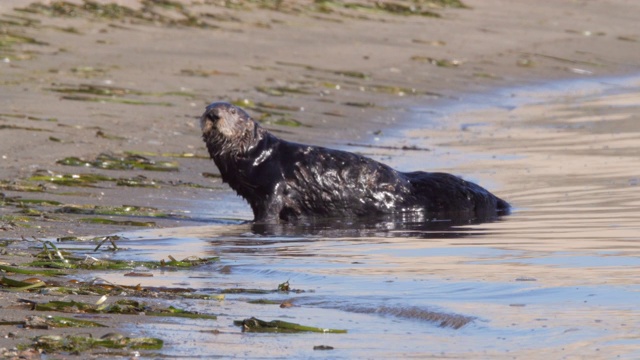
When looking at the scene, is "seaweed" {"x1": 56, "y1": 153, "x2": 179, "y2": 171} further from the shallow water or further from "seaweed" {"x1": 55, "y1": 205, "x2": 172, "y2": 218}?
"seaweed" {"x1": 55, "y1": 205, "x2": 172, "y2": 218}

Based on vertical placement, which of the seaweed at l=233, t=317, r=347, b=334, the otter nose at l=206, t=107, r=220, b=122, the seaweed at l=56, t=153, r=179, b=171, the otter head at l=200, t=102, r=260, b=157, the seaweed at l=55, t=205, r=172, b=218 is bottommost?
the seaweed at l=55, t=205, r=172, b=218

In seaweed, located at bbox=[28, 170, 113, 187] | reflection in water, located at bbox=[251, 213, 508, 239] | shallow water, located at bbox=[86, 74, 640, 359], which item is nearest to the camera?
shallow water, located at bbox=[86, 74, 640, 359]

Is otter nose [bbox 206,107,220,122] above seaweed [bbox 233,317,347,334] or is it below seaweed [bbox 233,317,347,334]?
above

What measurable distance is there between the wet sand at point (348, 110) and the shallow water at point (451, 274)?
0.04 meters

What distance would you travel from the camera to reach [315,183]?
29.8ft

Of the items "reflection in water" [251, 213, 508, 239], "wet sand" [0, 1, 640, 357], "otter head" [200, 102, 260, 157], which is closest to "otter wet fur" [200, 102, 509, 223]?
"otter head" [200, 102, 260, 157]

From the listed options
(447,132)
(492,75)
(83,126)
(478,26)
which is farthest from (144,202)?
(478,26)

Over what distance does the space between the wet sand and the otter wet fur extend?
0.26 meters

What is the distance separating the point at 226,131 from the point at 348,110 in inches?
189

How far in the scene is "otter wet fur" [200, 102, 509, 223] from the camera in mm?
8984

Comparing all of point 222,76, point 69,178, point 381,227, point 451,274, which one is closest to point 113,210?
point 69,178

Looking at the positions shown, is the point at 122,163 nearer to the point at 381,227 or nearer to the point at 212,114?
the point at 212,114

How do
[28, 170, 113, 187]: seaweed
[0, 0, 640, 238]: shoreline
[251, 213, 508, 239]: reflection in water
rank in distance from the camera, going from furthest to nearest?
[0, 0, 640, 238]: shoreline < [28, 170, 113, 187]: seaweed < [251, 213, 508, 239]: reflection in water

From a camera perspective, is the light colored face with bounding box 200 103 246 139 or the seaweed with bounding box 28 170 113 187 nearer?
the seaweed with bounding box 28 170 113 187
